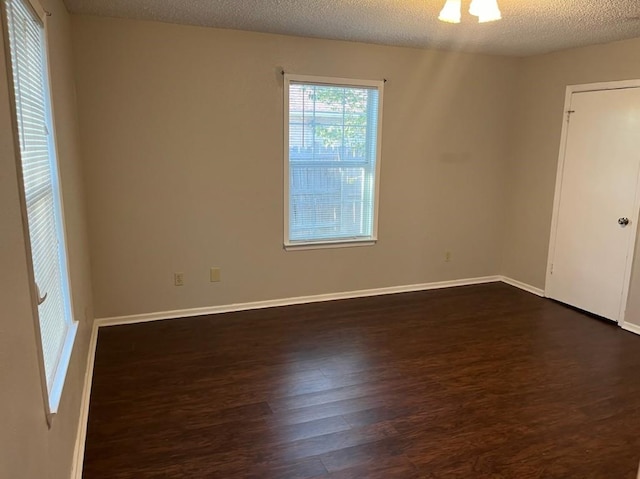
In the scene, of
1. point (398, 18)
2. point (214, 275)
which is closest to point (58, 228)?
point (214, 275)

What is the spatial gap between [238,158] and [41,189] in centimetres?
217

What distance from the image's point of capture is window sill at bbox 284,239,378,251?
427 centimetres

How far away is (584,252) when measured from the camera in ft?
14.1

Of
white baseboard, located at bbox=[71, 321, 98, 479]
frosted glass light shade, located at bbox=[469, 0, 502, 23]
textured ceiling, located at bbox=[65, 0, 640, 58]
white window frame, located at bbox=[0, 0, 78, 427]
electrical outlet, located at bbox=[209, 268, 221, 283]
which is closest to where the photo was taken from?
white window frame, located at bbox=[0, 0, 78, 427]

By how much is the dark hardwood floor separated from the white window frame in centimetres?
57

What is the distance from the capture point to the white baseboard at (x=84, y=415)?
2.08 metres

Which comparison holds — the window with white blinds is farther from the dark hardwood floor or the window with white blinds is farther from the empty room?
the dark hardwood floor

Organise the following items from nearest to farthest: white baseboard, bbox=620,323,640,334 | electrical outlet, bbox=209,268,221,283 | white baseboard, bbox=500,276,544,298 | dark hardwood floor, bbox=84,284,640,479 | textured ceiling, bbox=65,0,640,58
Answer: dark hardwood floor, bbox=84,284,640,479 < textured ceiling, bbox=65,0,640,58 < white baseboard, bbox=620,323,640,334 < electrical outlet, bbox=209,268,221,283 < white baseboard, bbox=500,276,544,298

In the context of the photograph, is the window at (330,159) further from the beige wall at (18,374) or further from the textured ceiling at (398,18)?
the beige wall at (18,374)

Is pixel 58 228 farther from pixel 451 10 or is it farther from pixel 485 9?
pixel 485 9

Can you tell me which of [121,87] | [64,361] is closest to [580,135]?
[121,87]

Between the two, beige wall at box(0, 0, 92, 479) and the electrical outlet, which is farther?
the electrical outlet

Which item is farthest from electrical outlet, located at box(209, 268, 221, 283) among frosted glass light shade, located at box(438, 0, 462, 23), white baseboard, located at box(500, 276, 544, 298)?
white baseboard, located at box(500, 276, 544, 298)

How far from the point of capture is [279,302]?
4336 millimetres
